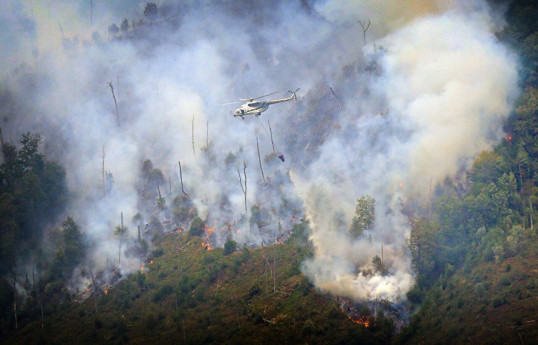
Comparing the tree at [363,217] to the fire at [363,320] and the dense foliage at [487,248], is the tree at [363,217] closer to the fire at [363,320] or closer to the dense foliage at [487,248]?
the dense foliage at [487,248]

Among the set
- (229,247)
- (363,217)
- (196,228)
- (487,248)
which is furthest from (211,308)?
(487,248)

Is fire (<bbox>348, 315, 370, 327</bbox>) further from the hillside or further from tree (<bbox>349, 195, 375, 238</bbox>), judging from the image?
tree (<bbox>349, 195, 375, 238</bbox>)

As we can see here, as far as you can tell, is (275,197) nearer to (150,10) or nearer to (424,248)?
(424,248)

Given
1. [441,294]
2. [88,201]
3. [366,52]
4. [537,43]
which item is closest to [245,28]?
[366,52]

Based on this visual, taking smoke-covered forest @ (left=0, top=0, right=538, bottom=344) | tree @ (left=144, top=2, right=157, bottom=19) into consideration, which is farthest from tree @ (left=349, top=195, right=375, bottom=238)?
tree @ (left=144, top=2, right=157, bottom=19)

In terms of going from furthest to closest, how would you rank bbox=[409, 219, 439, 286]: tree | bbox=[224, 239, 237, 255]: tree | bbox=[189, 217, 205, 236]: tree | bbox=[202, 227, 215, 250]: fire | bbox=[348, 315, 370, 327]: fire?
bbox=[189, 217, 205, 236]: tree → bbox=[202, 227, 215, 250]: fire → bbox=[224, 239, 237, 255]: tree → bbox=[409, 219, 439, 286]: tree → bbox=[348, 315, 370, 327]: fire

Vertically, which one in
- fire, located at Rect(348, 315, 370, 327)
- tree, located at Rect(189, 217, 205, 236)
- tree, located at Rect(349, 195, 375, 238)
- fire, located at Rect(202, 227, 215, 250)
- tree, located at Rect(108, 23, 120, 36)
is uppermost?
tree, located at Rect(108, 23, 120, 36)
